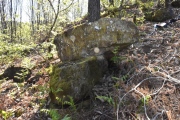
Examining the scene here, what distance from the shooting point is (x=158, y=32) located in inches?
232

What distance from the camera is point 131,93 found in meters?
3.32

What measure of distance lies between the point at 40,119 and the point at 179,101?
98.0 inches

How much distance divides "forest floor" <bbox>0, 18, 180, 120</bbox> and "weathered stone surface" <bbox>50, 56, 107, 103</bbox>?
0.57ft

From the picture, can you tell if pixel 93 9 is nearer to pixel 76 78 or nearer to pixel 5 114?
pixel 76 78

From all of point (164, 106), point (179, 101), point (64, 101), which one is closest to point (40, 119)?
point (64, 101)

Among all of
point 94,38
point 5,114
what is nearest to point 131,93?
point 94,38

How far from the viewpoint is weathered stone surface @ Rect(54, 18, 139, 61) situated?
14.0 ft

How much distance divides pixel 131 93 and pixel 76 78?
1.10 metres

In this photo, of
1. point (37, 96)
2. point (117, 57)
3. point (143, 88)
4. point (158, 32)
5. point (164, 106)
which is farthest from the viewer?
point (158, 32)

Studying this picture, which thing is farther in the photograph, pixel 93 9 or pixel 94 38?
pixel 93 9

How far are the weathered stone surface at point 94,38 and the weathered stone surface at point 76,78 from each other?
0.29 m

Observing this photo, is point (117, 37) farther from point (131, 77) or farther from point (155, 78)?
point (155, 78)

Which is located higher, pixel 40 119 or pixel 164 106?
pixel 164 106

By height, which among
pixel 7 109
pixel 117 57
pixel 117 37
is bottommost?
pixel 7 109
